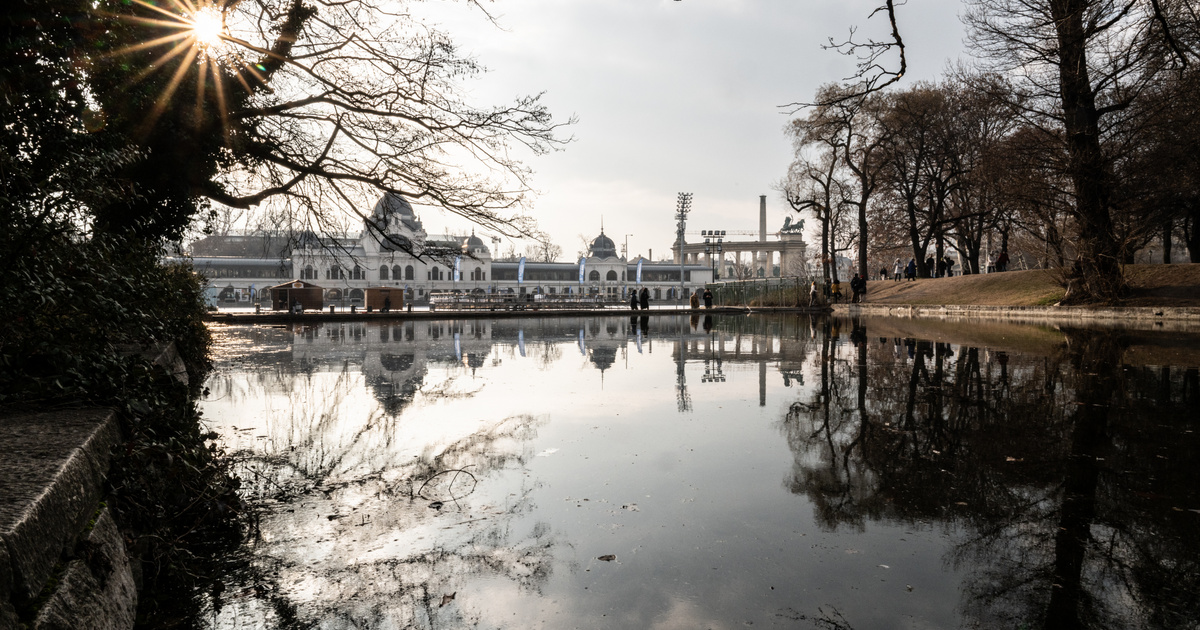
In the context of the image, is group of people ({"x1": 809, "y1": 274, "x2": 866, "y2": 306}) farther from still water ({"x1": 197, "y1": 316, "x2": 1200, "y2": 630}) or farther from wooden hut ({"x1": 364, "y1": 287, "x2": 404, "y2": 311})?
still water ({"x1": 197, "y1": 316, "x2": 1200, "y2": 630})

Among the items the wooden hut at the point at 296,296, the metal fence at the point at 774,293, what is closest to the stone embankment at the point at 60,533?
the metal fence at the point at 774,293

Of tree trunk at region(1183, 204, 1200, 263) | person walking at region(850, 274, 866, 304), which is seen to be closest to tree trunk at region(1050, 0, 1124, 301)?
tree trunk at region(1183, 204, 1200, 263)

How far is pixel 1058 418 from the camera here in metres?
5.99

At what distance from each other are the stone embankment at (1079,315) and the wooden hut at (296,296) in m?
29.6

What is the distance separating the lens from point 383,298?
37.2 meters

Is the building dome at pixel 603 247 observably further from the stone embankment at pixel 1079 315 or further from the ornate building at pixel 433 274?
the stone embankment at pixel 1079 315

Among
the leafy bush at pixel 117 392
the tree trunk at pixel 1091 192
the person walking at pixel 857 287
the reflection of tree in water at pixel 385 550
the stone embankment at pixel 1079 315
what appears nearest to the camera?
the reflection of tree in water at pixel 385 550

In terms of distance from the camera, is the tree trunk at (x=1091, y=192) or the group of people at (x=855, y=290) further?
the group of people at (x=855, y=290)

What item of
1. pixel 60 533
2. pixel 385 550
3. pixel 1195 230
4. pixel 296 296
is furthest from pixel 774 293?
pixel 60 533

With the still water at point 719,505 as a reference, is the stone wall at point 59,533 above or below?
above

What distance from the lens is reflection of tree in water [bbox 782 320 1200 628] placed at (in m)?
2.73

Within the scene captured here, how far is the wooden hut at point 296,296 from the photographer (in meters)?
36.1

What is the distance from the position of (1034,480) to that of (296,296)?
37717mm

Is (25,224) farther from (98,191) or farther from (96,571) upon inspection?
(96,571)
